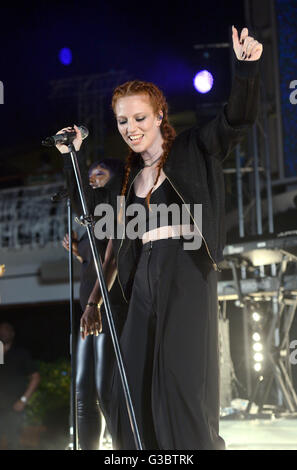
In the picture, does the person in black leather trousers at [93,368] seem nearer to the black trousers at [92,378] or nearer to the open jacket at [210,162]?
the black trousers at [92,378]

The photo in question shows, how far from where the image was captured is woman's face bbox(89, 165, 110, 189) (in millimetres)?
3010

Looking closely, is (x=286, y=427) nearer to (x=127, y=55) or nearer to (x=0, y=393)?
(x=0, y=393)

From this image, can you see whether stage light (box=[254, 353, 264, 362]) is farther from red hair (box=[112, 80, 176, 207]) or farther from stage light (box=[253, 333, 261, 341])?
red hair (box=[112, 80, 176, 207])

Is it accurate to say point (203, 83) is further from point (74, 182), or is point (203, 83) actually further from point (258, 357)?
point (74, 182)

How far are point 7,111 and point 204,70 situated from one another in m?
3.83

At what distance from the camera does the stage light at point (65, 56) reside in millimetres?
8219

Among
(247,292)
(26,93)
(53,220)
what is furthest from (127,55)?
(247,292)

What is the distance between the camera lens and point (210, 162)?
1899 mm

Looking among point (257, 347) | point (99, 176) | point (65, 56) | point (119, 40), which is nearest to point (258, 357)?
point (257, 347)

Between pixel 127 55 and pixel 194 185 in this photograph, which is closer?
pixel 194 185

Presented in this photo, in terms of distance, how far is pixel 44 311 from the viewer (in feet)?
33.3

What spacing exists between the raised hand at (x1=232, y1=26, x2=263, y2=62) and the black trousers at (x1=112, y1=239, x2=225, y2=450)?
0.55m

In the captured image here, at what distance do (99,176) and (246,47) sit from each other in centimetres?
140
